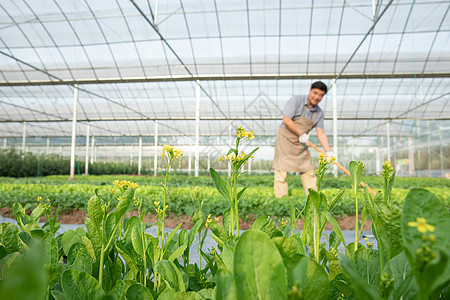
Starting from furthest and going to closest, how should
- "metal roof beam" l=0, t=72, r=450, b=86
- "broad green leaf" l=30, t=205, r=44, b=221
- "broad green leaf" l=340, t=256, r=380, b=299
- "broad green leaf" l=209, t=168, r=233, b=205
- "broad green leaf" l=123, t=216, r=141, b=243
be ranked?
1. "metal roof beam" l=0, t=72, r=450, b=86
2. "broad green leaf" l=30, t=205, r=44, b=221
3. "broad green leaf" l=123, t=216, r=141, b=243
4. "broad green leaf" l=209, t=168, r=233, b=205
5. "broad green leaf" l=340, t=256, r=380, b=299

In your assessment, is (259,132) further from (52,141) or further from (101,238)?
(101,238)

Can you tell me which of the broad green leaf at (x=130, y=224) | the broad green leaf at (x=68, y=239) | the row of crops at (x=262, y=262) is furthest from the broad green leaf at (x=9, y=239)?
the broad green leaf at (x=130, y=224)

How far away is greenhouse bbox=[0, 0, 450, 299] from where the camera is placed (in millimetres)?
395

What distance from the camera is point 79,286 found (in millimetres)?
453

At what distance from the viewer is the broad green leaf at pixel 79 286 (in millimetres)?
448

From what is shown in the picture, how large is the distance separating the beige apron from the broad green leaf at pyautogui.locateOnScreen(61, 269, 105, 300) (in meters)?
4.90

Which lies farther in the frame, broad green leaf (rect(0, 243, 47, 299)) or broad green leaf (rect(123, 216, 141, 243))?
broad green leaf (rect(123, 216, 141, 243))

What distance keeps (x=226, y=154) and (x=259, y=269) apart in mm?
435

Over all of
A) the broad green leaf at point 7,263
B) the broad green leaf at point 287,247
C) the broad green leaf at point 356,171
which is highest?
the broad green leaf at point 356,171

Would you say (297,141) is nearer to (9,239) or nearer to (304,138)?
(304,138)

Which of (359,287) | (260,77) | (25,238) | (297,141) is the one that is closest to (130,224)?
(25,238)

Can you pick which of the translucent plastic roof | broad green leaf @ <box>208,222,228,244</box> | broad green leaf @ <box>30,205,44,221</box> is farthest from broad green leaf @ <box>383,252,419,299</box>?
the translucent plastic roof

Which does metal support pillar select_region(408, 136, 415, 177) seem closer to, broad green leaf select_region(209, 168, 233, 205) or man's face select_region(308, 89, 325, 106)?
man's face select_region(308, 89, 325, 106)

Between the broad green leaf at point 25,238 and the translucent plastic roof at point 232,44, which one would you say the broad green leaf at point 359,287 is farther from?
the translucent plastic roof at point 232,44
